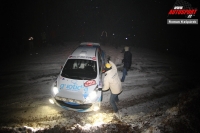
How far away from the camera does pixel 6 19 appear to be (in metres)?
15.2

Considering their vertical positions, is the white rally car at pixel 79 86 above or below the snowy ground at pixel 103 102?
above

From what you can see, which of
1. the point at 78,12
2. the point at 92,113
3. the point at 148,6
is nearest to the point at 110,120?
the point at 92,113

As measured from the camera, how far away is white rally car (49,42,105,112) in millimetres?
4957

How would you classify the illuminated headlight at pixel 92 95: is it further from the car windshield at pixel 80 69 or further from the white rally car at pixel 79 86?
the car windshield at pixel 80 69

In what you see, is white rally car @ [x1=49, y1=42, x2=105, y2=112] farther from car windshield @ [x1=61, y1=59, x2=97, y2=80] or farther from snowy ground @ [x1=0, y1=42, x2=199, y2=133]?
snowy ground @ [x1=0, y1=42, x2=199, y2=133]

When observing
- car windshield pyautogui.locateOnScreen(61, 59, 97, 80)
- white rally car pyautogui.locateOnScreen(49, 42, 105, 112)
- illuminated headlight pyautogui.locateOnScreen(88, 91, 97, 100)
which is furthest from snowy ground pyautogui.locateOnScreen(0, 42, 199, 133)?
car windshield pyautogui.locateOnScreen(61, 59, 97, 80)

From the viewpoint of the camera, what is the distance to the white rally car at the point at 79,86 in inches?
195

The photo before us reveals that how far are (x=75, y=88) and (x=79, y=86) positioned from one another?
6.0 inches

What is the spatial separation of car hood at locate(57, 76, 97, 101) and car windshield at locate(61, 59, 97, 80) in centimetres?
25

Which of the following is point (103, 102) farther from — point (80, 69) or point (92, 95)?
point (80, 69)

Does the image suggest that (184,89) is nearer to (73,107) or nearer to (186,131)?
(186,131)

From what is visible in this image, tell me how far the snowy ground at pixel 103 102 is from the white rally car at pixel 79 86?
507 mm

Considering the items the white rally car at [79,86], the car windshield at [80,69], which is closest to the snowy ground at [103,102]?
the white rally car at [79,86]

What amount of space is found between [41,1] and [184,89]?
76.4ft
